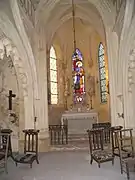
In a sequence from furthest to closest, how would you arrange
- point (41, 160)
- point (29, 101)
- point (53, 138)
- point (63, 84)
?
1. point (63, 84)
2. point (53, 138)
3. point (29, 101)
4. point (41, 160)

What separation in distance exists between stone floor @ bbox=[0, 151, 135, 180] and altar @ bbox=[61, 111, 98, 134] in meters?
4.48

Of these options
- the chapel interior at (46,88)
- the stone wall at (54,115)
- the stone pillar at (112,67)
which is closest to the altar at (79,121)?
the chapel interior at (46,88)

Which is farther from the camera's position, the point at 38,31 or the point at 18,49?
the point at 38,31

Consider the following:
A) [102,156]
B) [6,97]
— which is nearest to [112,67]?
[6,97]

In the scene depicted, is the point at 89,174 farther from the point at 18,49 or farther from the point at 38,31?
the point at 38,31

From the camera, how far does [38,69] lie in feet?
29.1

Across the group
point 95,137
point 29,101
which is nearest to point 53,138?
point 29,101

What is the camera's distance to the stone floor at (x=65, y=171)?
4973mm

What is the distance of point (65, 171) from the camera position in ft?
18.1

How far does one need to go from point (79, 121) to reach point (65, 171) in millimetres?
6145

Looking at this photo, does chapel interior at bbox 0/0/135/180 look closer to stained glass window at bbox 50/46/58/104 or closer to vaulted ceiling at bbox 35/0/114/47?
vaulted ceiling at bbox 35/0/114/47

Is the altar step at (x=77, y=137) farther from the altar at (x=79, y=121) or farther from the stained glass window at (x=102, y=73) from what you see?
the stained glass window at (x=102, y=73)

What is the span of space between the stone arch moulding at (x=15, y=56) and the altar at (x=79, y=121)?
154 inches

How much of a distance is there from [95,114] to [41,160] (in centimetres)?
517
